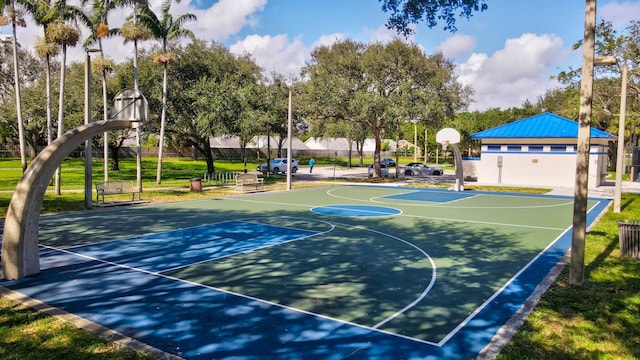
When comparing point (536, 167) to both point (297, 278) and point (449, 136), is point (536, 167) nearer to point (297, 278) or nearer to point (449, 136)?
point (449, 136)

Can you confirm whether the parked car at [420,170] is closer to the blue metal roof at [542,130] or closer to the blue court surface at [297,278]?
the blue metal roof at [542,130]

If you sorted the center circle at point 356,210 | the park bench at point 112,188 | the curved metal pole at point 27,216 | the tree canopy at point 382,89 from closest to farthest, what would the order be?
the curved metal pole at point 27,216
the center circle at point 356,210
the park bench at point 112,188
the tree canopy at point 382,89

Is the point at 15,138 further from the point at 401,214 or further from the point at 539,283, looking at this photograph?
the point at 539,283

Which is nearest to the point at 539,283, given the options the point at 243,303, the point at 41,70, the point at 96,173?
the point at 243,303

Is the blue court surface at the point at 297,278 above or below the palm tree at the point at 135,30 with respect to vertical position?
below

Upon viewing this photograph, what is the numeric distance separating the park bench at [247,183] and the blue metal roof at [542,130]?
1834 centimetres

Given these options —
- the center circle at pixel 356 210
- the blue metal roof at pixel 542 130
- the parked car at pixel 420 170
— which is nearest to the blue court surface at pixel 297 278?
the center circle at pixel 356 210

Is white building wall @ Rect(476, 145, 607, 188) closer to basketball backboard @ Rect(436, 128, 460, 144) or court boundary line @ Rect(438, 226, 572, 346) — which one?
basketball backboard @ Rect(436, 128, 460, 144)

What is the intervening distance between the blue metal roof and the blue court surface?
1814 cm

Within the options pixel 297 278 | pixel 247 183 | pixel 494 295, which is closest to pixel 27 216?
pixel 297 278

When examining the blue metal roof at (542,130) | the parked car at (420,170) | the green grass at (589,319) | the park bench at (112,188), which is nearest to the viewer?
the green grass at (589,319)

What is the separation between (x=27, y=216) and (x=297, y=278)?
226 inches

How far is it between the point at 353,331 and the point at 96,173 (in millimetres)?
38637

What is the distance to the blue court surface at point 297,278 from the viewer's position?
666 centimetres
